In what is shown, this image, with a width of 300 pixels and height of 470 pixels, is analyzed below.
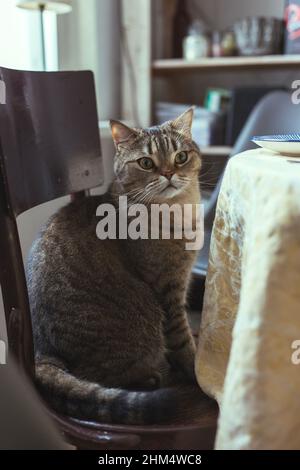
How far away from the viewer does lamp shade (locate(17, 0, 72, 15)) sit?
1.41 m

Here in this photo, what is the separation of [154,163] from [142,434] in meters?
0.58

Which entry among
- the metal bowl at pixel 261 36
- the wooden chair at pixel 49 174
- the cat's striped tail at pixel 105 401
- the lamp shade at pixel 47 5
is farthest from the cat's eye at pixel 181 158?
the metal bowl at pixel 261 36

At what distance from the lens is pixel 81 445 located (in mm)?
794

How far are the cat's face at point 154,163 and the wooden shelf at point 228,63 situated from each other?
0.96 metres

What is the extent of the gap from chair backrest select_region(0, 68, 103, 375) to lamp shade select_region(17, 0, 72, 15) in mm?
414

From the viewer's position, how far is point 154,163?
1071 millimetres

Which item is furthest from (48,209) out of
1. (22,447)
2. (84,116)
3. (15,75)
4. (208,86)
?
(208,86)

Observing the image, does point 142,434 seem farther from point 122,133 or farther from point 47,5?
point 47,5

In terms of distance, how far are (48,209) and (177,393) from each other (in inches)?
24.6

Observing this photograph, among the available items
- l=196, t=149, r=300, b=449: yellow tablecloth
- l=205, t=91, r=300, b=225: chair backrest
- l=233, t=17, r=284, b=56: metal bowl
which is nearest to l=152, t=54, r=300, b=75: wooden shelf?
l=233, t=17, r=284, b=56: metal bowl

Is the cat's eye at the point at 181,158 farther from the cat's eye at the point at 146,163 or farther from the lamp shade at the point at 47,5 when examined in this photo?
the lamp shade at the point at 47,5

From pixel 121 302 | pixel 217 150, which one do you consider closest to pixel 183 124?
pixel 121 302

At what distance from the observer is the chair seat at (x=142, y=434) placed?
77 cm

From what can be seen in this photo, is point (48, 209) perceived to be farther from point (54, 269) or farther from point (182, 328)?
point (182, 328)
